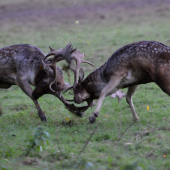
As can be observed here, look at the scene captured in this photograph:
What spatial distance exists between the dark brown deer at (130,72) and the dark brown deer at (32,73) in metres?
0.45

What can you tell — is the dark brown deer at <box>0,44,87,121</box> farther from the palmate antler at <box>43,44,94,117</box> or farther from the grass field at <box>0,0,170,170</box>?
the grass field at <box>0,0,170,170</box>

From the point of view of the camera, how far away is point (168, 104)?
7652 mm

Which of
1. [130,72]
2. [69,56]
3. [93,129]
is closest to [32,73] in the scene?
[69,56]

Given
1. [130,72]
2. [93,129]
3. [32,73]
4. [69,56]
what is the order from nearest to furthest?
[130,72], [93,129], [69,56], [32,73]

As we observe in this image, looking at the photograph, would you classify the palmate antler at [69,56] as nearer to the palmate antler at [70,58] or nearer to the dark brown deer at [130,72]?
the palmate antler at [70,58]

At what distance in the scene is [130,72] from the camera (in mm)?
6223

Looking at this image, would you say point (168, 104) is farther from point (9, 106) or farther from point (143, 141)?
point (9, 106)

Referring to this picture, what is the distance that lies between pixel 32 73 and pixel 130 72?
221 centimetres

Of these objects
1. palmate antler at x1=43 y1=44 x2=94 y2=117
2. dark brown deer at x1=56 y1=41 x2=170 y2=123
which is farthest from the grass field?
dark brown deer at x1=56 y1=41 x2=170 y2=123

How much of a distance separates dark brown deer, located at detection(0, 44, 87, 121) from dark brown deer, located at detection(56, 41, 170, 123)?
45 cm

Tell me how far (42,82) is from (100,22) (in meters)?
14.1

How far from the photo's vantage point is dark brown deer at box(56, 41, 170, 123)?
590cm

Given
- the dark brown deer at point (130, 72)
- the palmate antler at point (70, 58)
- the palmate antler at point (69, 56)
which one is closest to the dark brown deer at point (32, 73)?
the palmate antler at point (70, 58)

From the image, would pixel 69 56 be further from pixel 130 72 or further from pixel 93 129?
pixel 93 129
